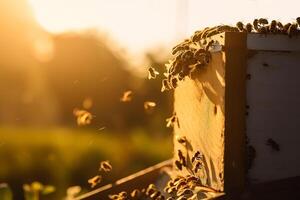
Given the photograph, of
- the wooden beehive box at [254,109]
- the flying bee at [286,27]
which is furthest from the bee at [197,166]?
the flying bee at [286,27]

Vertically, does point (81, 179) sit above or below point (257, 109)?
below

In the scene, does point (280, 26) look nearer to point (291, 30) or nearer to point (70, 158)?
point (291, 30)

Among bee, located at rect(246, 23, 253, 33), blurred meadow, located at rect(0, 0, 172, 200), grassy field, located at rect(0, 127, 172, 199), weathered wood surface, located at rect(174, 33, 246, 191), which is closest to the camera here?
weathered wood surface, located at rect(174, 33, 246, 191)

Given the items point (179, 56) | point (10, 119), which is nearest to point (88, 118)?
point (179, 56)

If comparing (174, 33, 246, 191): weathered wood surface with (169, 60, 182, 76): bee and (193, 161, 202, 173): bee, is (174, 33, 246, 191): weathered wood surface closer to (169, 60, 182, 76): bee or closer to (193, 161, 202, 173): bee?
(193, 161, 202, 173): bee

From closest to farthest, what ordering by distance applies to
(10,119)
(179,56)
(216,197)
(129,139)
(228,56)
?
(216,197), (228,56), (179,56), (129,139), (10,119)

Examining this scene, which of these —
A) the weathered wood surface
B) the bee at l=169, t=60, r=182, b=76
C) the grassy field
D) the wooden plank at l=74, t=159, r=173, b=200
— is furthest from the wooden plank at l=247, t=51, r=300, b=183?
the grassy field

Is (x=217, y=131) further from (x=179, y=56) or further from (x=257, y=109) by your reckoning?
(x=179, y=56)
